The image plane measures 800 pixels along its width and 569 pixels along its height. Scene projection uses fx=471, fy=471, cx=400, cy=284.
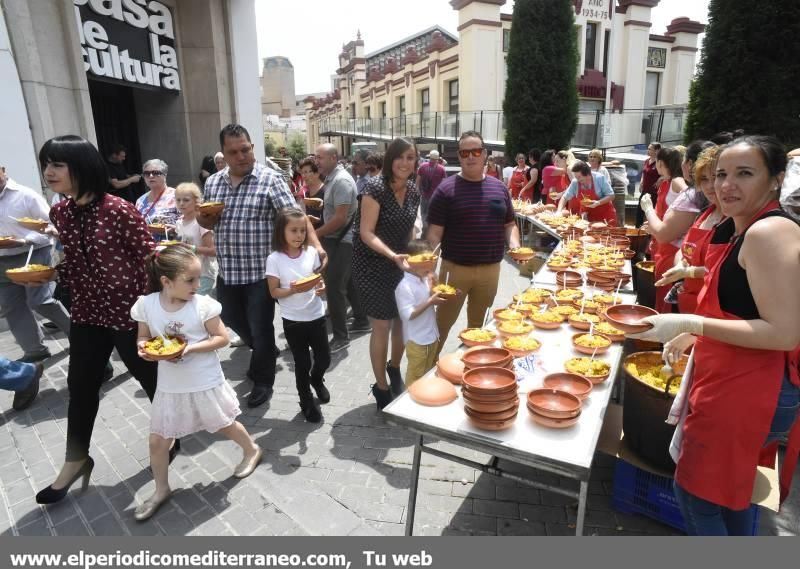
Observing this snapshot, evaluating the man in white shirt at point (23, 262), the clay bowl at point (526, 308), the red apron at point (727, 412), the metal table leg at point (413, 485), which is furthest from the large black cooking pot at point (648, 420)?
the man in white shirt at point (23, 262)

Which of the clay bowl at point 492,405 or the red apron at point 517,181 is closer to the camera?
the clay bowl at point 492,405

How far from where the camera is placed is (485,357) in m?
2.52

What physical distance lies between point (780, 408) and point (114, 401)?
4.46m

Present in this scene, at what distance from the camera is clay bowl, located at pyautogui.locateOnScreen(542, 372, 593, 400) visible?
2.27 meters

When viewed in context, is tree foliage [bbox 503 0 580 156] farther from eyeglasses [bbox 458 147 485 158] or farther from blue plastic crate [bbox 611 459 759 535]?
blue plastic crate [bbox 611 459 759 535]

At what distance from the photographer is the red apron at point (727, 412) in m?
1.70

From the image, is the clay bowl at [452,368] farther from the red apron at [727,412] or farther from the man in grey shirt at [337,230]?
the man in grey shirt at [337,230]

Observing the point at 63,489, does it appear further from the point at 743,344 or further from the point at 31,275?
the point at 743,344

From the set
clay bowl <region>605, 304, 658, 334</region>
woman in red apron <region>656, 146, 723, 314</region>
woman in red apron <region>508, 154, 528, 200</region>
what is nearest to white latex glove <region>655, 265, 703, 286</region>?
woman in red apron <region>656, 146, 723, 314</region>

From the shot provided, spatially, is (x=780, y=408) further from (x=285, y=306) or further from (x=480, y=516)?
(x=285, y=306)

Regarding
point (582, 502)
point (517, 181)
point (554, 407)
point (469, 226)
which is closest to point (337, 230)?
point (469, 226)

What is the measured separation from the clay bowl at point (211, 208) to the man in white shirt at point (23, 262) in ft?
5.51

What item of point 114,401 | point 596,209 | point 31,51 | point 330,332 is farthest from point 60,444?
point 596,209

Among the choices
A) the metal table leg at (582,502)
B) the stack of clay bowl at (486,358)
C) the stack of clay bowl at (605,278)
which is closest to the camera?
the metal table leg at (582,502)
